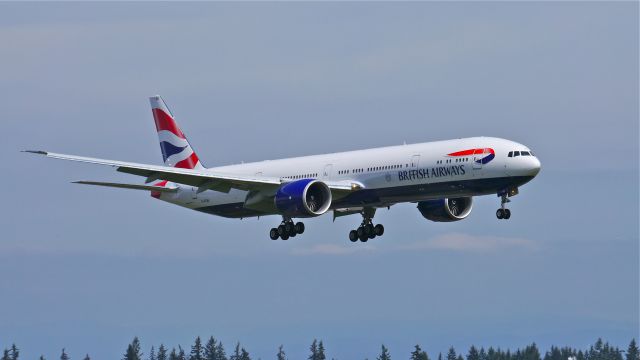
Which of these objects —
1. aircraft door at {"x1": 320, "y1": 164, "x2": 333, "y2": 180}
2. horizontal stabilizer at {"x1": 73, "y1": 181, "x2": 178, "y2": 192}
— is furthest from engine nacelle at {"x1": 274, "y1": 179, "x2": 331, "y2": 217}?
horizontal stabilizer at {"x1": 73, "y1": 181, "x2": 178, "y2": 192}

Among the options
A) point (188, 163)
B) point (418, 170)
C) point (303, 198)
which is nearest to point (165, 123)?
point (188, 163)

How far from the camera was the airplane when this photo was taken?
78625 millimetres

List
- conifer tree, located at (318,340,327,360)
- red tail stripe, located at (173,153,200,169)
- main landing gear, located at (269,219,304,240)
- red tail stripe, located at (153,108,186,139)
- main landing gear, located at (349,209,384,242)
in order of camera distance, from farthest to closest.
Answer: conifer tree, located at (318,340,327,360), red tail stripe, located at (153,108,186,139), red tail stripe, located at (173,153,200,169), main landing gear, located at (349,209,384,242), main landing gear, located at (269,219,304,240)

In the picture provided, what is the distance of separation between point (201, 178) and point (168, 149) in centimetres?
1489

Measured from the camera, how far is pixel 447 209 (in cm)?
8919

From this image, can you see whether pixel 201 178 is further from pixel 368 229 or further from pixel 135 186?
pixel 368 229

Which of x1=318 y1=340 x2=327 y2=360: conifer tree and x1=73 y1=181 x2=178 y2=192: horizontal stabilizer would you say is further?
x1=318 y1=340 x2=327 y2=360: conifer tree

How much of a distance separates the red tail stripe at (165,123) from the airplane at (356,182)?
589 cm

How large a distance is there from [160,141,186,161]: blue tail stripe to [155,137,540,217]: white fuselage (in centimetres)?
1117

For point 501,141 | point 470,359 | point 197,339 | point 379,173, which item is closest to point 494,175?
point 501,141

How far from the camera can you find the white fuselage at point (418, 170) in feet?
257

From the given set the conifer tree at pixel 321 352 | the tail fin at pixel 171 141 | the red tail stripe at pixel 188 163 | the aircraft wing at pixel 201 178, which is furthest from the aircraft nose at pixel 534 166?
the conifer tree at pixel 321 352

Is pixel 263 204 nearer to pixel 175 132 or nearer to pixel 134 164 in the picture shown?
pixel 134 164

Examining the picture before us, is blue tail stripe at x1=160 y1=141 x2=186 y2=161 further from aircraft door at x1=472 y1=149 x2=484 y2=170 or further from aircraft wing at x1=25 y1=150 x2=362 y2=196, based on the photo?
aircraft door at x1=472 y1=149 x2=484 y2=170
